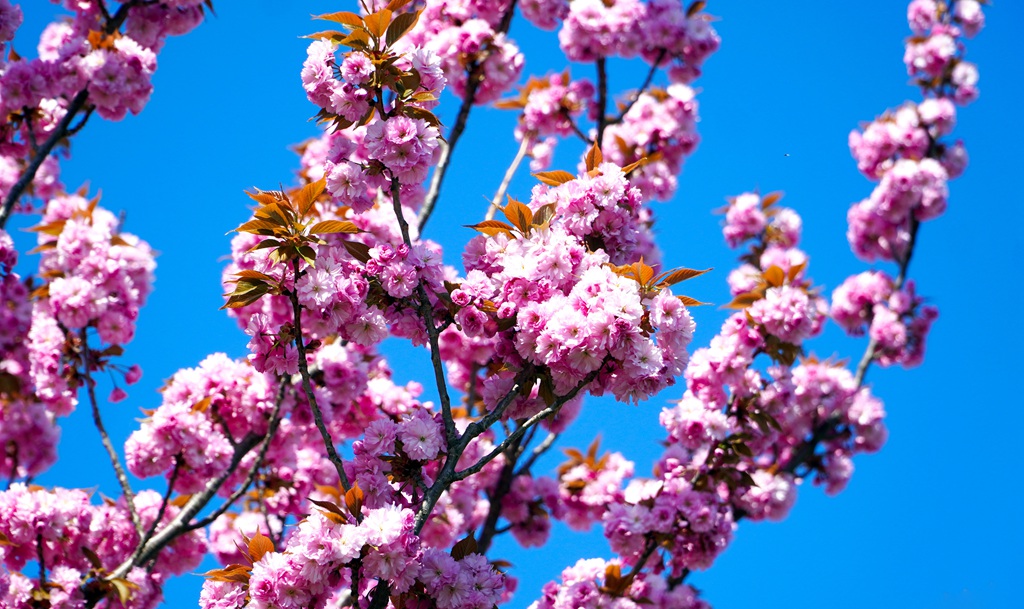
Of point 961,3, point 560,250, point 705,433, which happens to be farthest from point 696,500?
point 961,3

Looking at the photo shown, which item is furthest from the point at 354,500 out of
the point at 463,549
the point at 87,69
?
the point at 87,69

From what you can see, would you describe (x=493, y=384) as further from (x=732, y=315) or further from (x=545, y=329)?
(x=732, y=315)

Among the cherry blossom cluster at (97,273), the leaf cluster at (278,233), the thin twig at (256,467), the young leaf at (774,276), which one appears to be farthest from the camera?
the young leaf at (774,276)

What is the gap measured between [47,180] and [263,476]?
3.65 metres

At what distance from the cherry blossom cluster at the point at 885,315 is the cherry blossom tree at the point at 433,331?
25mm

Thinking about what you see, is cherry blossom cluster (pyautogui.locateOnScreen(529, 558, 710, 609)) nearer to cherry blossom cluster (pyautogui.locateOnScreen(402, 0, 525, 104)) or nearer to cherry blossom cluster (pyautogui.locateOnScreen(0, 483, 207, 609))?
cherry blossom cluster (pyautogui.locateOnScreen(0, 483, 207, 609))

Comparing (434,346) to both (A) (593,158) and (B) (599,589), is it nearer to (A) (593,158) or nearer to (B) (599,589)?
(A) (593,158)

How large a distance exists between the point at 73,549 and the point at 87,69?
8.52ft

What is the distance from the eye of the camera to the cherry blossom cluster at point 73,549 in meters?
4.30

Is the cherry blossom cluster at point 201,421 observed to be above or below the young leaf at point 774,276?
below

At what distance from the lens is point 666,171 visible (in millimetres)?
6570

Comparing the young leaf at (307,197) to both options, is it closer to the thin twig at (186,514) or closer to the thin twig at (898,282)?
the thin twig at (186,514)

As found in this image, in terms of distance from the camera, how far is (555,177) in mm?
3455

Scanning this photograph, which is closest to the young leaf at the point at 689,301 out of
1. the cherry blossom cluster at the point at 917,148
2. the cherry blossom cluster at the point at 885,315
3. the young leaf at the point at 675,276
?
the young leaf at the point at 675,276
